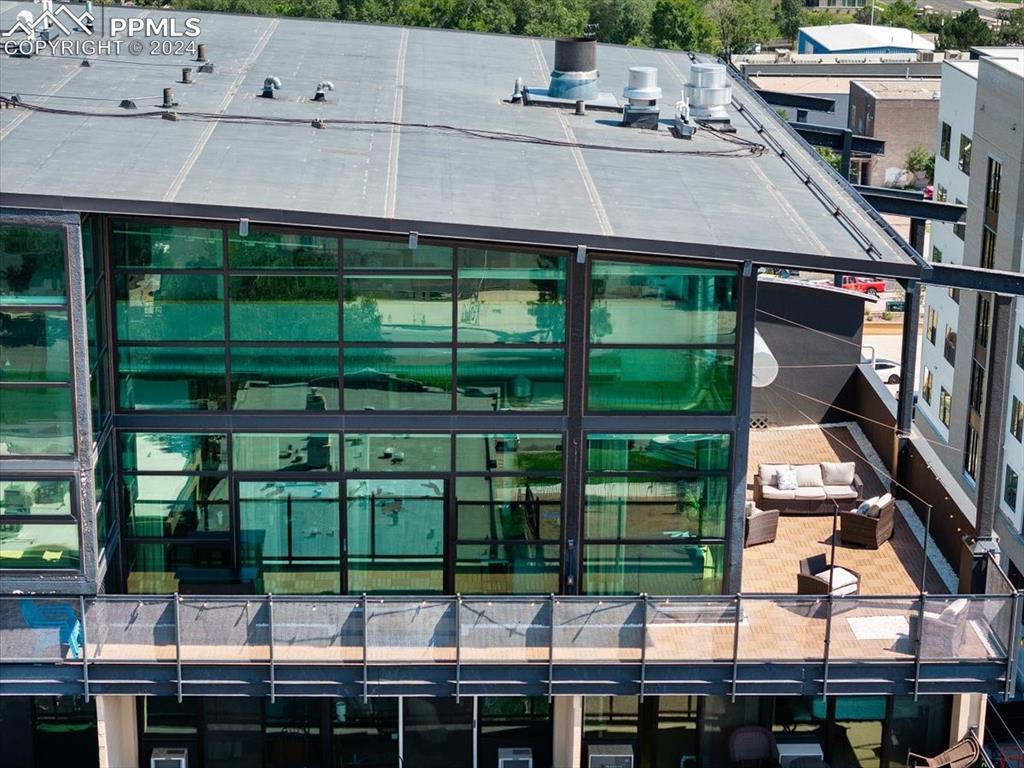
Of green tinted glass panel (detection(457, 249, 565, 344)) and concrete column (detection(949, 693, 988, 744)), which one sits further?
concrete column (detection(949, 693, 988, 744))

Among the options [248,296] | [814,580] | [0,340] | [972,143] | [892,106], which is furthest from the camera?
[892,106]

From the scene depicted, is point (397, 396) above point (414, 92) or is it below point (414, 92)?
below

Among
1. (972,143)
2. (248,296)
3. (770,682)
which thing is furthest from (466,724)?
(972,143)

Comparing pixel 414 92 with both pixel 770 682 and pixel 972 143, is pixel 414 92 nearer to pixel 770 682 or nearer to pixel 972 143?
pixel 770 682

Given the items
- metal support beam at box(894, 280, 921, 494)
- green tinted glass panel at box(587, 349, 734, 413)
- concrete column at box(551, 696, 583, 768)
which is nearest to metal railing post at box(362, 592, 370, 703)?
concrete column at box(551, 696, 583, 768)

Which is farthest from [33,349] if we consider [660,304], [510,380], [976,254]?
[976,254]

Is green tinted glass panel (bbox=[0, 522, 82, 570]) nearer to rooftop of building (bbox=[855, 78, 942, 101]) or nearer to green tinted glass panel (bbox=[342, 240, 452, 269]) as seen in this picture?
green tinted glass panel (bbox=[342, 240, 452, 269])
